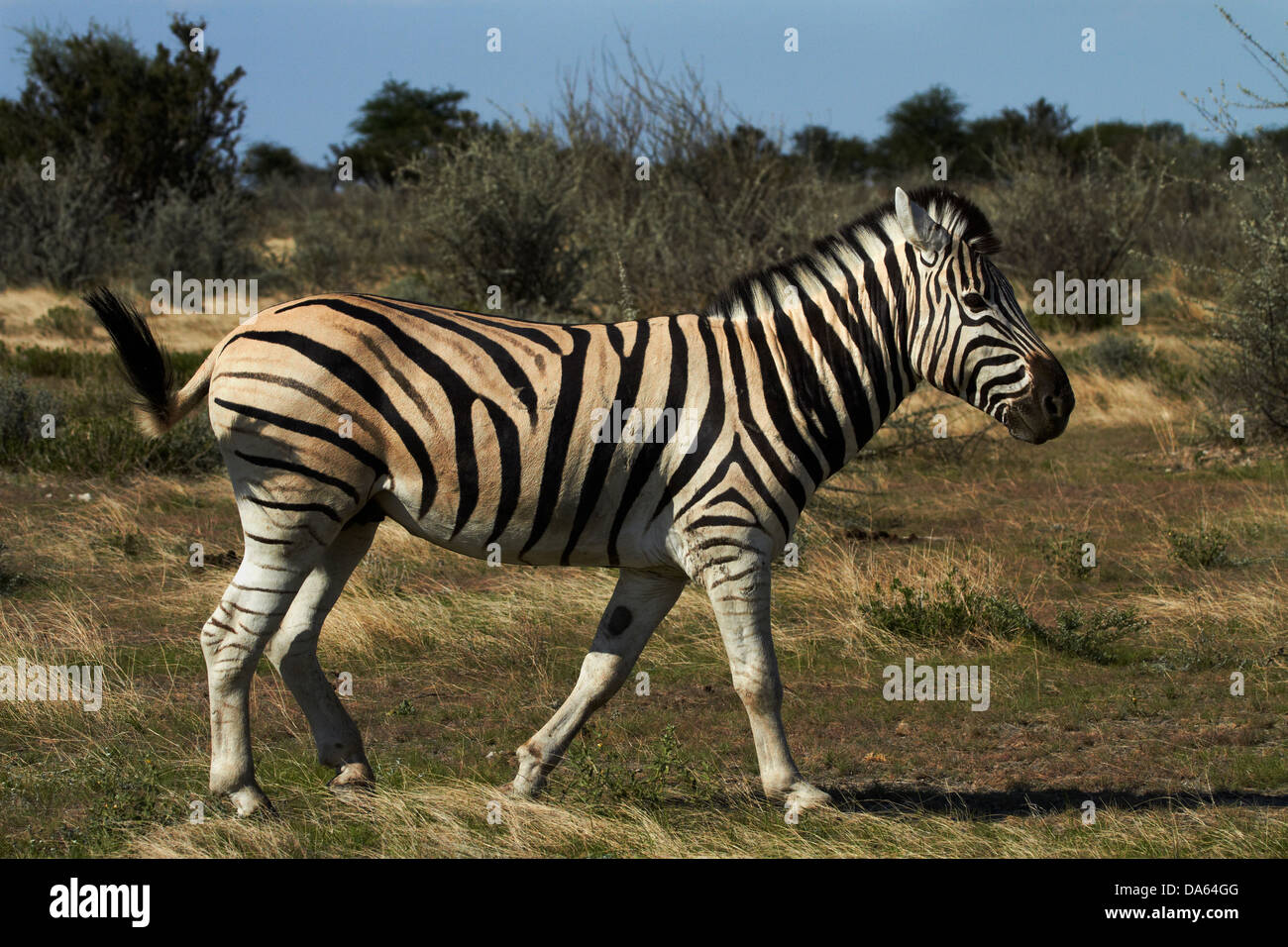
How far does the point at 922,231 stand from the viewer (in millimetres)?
4844

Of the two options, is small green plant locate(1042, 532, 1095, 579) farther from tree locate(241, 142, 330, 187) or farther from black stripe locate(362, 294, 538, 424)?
tree locate(241, 142, 330, 187)

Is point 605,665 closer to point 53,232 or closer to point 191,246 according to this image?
point 191,246

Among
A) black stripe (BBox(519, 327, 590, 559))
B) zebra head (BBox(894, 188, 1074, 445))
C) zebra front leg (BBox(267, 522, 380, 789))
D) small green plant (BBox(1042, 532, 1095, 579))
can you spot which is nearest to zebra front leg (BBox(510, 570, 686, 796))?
black stripe (BBox(519, 327, 590, 559))

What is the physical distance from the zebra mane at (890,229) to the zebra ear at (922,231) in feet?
0.37

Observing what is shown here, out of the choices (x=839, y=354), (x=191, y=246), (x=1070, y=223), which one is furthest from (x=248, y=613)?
(x=191, y=246)

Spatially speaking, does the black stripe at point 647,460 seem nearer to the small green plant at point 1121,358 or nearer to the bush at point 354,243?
the small green plant at point 1121,358

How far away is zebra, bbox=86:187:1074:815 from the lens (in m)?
4.49

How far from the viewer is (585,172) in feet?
70.9

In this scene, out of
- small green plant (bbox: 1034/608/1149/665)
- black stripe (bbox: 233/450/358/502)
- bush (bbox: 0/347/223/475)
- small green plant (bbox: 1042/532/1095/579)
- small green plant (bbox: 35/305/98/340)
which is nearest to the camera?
black stripe (bbox: 233/450/358/502)

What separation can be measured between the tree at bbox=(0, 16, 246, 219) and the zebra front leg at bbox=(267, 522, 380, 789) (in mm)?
23209

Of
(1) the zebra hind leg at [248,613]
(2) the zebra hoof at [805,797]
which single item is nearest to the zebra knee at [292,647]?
(1) the zebra hind leg at [248,613]

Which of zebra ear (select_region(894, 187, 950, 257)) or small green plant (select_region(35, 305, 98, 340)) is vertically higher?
small green plant (select_region(35, 305, 98, 340))

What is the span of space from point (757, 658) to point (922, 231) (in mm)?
1779

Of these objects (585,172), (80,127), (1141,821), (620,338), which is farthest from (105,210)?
(1141,821)
